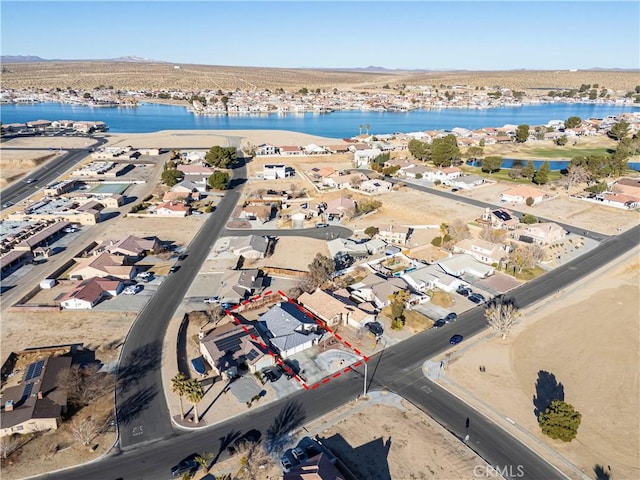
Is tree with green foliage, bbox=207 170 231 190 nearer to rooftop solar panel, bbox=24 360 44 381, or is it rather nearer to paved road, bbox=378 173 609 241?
paved road, bbox=378 173 609 241

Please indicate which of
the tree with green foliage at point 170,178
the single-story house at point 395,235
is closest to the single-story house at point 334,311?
the single-story house at point 395,235

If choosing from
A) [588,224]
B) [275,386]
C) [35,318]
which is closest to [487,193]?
[588,224]

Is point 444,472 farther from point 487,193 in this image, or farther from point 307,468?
point 487,193

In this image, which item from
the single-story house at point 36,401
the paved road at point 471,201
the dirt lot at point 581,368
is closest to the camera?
the dirt lot at point 581,368

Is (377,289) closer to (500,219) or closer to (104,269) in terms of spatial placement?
(500,219)

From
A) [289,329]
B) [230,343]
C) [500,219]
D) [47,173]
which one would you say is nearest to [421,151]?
[500,219]

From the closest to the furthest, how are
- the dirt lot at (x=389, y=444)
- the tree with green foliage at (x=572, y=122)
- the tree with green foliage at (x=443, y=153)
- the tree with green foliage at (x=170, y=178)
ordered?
1. the dirt lot at (x=389, y=444)
2. the tree with green foliage at (x=170, y=178)
3. the tree with green foliage at (x=443, y=153)
4. the tree with green foliage at (x=572, y=122)

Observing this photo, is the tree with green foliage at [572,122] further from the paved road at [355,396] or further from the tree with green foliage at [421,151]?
the paved road at [355,396]
